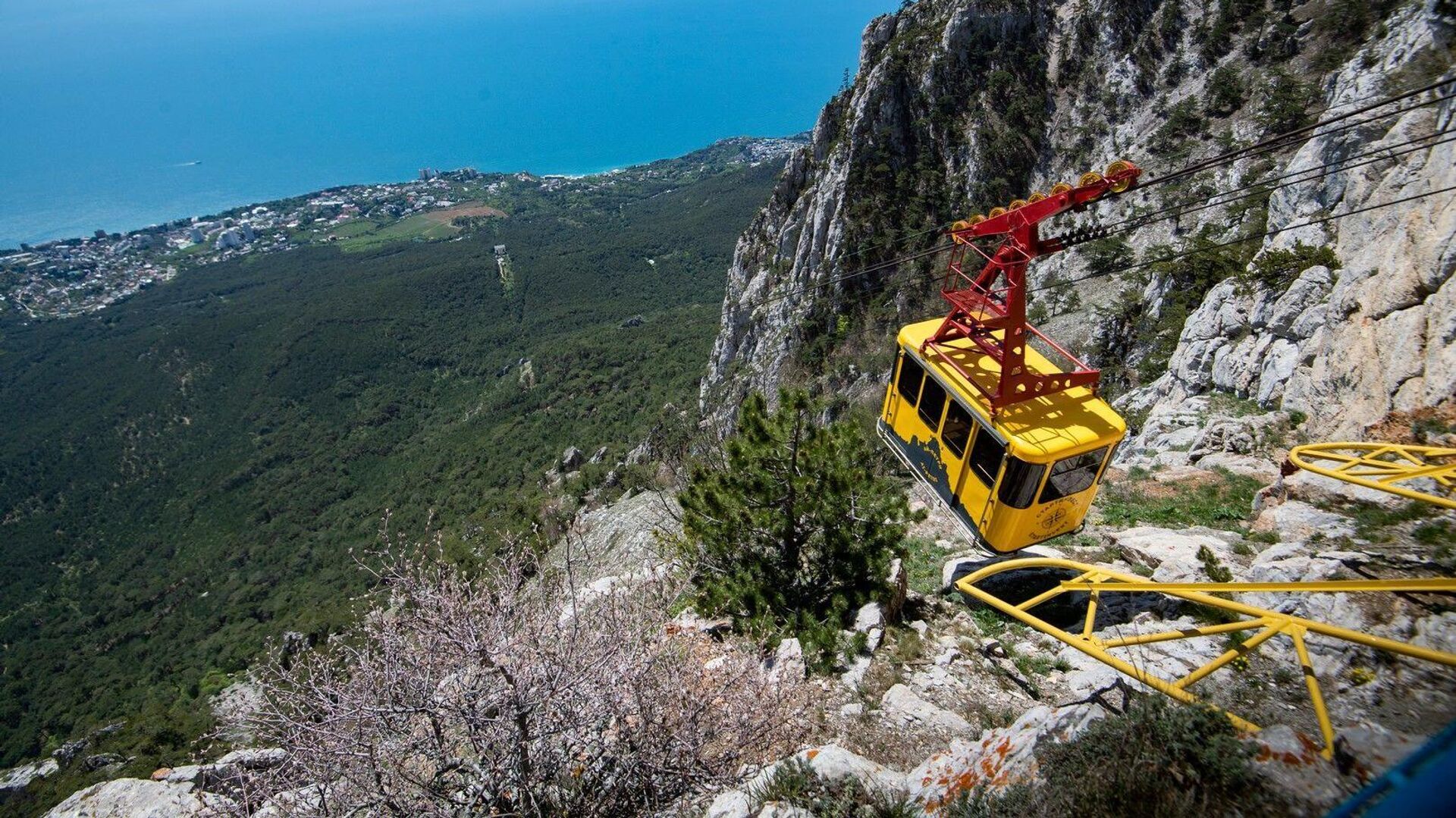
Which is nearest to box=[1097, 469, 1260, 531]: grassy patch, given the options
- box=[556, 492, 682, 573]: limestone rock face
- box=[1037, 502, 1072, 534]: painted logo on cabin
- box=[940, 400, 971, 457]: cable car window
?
box=[1037, 502, 1072, 534]: painted logo on cabin

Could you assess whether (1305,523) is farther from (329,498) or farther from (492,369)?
(492,369)

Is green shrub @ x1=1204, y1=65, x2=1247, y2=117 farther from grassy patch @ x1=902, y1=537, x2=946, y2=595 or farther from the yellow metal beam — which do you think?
the yellow metal beam

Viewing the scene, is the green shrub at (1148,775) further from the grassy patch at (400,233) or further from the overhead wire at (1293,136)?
the grassy patch at (400,233)

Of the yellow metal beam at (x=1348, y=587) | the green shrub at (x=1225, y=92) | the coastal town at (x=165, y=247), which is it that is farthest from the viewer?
the coastal town at (x=165, y=247)

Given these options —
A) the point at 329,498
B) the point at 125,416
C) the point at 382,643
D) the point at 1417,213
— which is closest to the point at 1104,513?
the point at 1417,213

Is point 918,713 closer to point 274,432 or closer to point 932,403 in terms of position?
point 932,403

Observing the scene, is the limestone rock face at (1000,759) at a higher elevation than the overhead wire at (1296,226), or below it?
below

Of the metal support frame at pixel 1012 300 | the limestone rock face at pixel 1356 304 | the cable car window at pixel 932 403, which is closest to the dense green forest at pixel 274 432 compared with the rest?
the cable car window at pixel 932 403
